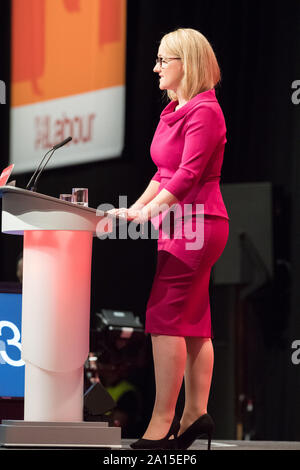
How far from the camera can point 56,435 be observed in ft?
7.97

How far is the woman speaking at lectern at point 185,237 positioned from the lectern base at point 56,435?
0.38 ft

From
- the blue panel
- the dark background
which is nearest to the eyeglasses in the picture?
the blue panel

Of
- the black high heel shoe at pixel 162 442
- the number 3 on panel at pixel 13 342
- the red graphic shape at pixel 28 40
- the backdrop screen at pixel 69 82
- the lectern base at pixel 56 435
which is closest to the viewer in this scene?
the lectern base at pixel 56 435

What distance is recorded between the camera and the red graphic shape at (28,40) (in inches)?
216

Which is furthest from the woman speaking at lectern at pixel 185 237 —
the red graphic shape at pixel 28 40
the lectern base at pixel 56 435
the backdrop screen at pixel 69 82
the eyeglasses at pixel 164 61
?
the red graphic shape at pixel 28 40

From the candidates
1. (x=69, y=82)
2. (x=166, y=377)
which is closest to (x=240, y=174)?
(x=69, y=82)

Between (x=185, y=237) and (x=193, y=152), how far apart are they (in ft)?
0.84

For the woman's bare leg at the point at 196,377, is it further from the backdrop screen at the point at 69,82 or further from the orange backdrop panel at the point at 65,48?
the orange backdrop panel at the point at 65,48

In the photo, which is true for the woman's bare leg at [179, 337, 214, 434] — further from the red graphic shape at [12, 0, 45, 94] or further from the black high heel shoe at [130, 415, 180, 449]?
the red graphic shape at [12, 0, 45, 94]

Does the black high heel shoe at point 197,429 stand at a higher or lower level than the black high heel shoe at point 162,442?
higher

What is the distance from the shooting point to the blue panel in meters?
3.18

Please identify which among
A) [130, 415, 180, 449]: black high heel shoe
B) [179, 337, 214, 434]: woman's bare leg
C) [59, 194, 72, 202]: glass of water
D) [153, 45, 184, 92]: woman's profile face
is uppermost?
[153, 45, 184, 92]: woman's profile face

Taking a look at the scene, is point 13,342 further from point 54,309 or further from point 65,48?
point 65,48

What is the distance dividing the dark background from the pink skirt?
2.14 m
